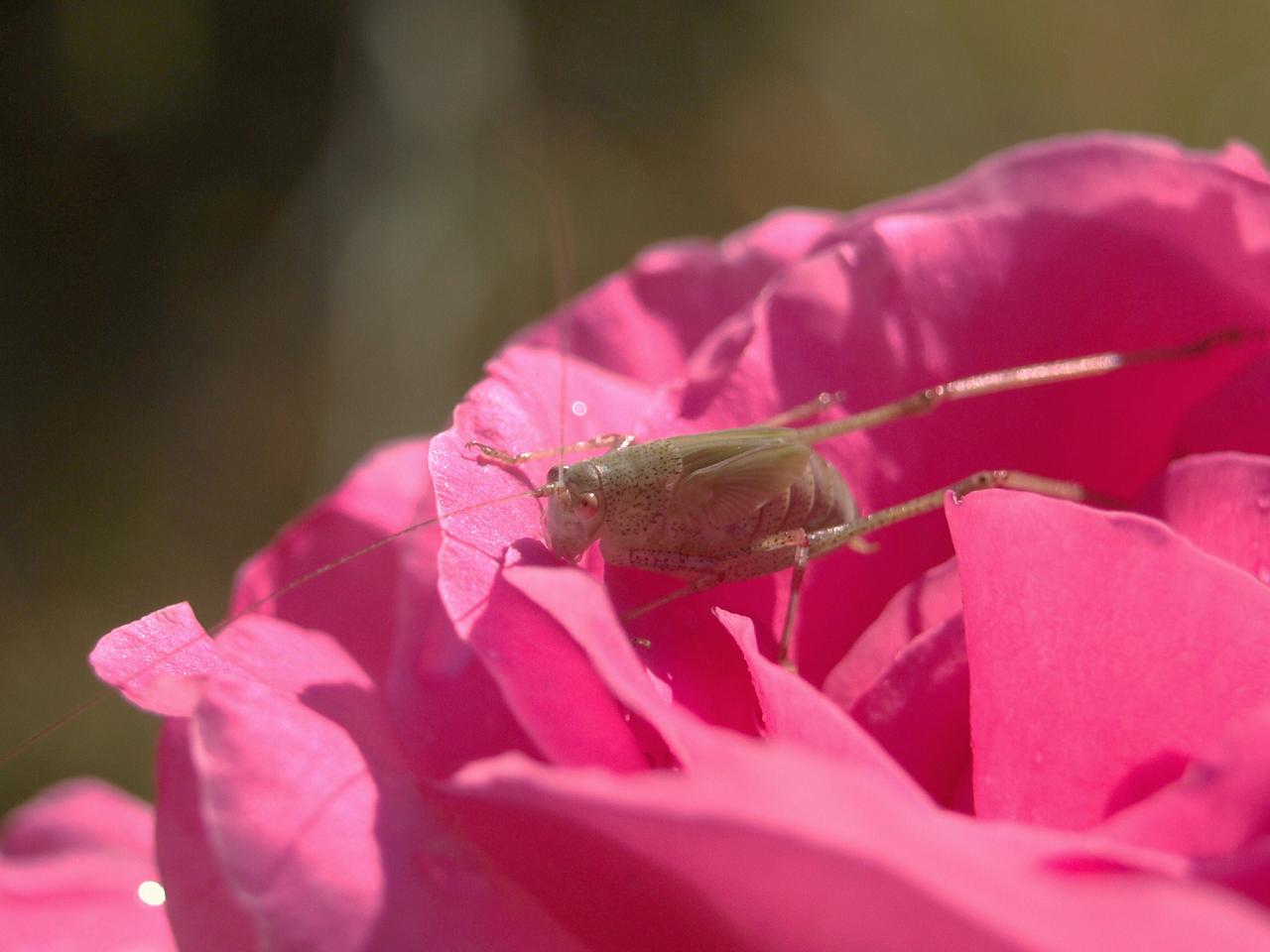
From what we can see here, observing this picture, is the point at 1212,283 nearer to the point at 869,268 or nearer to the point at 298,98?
the point at 869,268

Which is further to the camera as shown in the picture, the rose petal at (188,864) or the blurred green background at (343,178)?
the blurred green background at (343,178)

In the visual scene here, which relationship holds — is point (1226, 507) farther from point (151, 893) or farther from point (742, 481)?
point (151, 893)

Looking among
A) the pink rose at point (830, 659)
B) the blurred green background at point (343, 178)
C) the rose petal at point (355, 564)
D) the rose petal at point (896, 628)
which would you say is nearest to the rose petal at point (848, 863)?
the pink rose at point (830, 659)

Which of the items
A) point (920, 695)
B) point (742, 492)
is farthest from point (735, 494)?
point (920, 695)

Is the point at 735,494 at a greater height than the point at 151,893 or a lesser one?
greater

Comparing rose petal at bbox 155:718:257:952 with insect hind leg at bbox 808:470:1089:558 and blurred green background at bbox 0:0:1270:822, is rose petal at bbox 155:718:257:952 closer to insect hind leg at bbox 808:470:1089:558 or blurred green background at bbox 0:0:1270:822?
insect hind leg at bbox 808:470:1089:558

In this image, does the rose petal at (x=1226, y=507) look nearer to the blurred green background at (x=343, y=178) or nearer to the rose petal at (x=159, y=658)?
the rose petal at (x=159, y=658)
